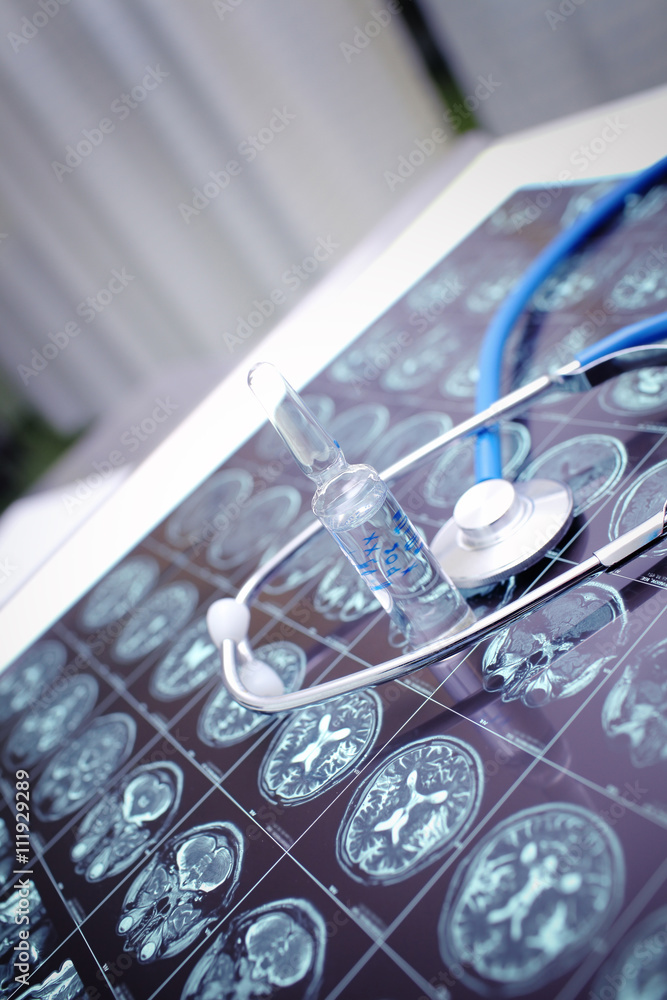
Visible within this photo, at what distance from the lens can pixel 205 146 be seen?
2377 mm

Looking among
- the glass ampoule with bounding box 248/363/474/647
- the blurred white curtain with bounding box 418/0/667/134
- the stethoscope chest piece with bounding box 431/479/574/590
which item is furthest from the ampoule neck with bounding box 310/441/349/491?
the blurred white curtain with bounding box 418/0/667/134

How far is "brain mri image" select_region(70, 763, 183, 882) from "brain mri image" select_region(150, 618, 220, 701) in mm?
93

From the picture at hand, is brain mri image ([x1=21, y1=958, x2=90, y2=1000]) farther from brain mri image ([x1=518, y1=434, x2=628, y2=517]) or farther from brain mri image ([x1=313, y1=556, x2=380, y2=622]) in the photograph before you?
brain mri image ([x1=518, y1=434, x2=628, y2=517])

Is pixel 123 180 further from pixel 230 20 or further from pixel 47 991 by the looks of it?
pixel 47 991

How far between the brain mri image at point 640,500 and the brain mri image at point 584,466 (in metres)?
0.02

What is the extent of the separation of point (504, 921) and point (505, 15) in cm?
225

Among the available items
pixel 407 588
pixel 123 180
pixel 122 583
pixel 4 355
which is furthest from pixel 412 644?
pixel 4 355

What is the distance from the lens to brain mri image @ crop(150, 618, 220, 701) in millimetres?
791

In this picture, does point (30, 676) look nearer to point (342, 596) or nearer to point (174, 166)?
point (342, 596)

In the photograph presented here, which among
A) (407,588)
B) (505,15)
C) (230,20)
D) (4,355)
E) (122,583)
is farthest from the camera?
(4,355)

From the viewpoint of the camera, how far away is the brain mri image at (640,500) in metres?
0.60

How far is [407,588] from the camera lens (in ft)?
1.90

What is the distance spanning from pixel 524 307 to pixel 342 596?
0.47 metres

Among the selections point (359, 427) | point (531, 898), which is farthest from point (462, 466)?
point (531, 898)
